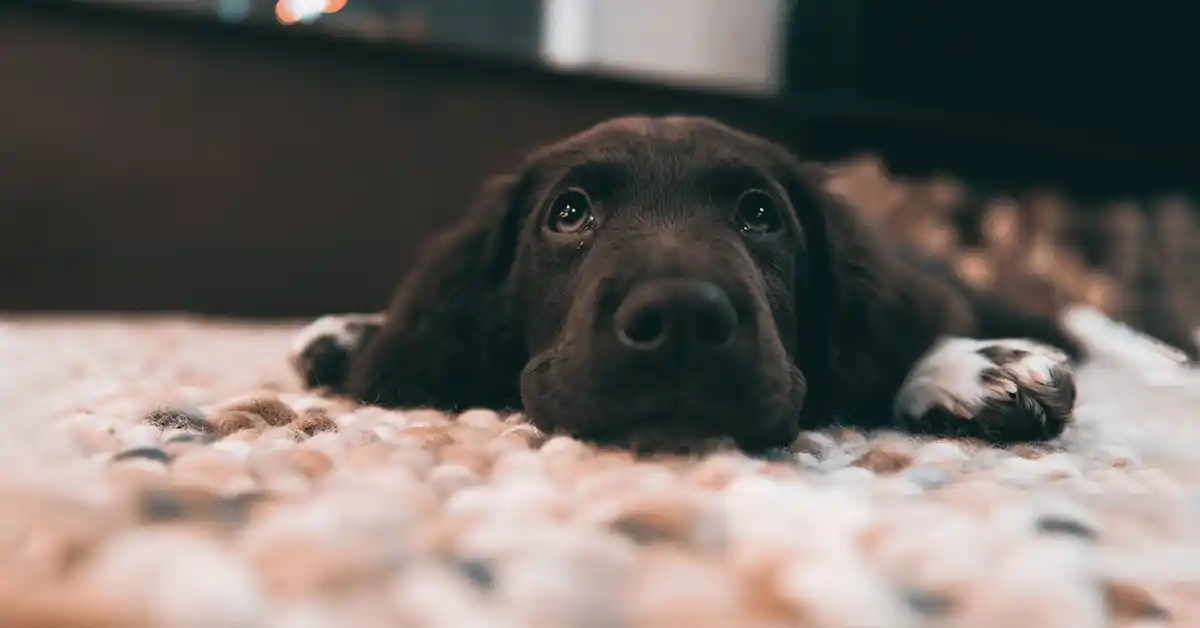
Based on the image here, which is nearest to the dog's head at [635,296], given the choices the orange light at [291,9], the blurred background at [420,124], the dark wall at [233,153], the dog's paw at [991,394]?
the dog's paw at [991,394]

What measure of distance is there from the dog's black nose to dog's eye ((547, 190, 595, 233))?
0.37m

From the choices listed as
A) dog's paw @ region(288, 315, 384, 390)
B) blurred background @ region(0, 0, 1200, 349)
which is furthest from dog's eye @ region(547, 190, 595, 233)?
blurred background @ region(0, 0, 1200, 349)

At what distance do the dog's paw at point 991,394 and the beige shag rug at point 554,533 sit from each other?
0.56 ft

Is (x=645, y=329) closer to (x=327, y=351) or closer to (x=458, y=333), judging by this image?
(x=458, y=333)

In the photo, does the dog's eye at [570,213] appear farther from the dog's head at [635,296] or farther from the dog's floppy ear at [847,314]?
the dog's floppy ear at [847,314]

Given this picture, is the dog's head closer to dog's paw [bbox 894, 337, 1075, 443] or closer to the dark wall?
dog's paw [bbox 894, 337, 1075, 443]

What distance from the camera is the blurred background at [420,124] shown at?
3523 mm

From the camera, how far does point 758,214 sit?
1390mm

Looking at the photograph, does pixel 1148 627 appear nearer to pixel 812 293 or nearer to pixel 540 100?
pixel 812 293

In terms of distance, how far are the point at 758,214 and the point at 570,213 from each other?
Result: 276 millimetres

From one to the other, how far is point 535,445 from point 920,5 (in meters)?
4.09

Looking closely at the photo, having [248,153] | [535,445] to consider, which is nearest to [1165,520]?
[535,445]

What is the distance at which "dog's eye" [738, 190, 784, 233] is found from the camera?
1362 millimetres

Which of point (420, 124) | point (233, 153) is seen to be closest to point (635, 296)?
point (420, 124)
